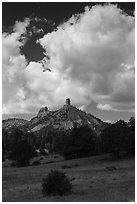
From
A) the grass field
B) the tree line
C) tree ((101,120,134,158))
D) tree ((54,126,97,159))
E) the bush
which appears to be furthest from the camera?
tree ((54,126,97,159))

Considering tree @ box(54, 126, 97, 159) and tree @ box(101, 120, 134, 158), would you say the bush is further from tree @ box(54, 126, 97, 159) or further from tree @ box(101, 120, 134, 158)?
tree @ box(54, 126, 97, 159)

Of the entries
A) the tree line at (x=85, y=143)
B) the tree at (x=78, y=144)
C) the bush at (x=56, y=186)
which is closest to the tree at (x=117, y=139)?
the tree line at (x=85, y=143)

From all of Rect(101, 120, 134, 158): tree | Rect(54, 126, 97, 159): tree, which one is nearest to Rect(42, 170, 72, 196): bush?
Rect(101, 120, 134, 158): tree

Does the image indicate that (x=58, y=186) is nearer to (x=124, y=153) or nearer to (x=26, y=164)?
(x=124, y=153)

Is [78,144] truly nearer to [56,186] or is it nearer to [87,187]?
[87,187]

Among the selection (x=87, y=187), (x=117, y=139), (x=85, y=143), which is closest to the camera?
(x=87, y=187)

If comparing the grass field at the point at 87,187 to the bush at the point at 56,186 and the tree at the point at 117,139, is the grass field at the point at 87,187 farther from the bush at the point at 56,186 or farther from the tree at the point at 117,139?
the tree at the point at 117,139

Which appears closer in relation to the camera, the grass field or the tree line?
the grass field

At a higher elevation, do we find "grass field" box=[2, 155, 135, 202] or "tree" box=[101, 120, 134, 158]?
"tree" box=[101, 120, 134, 158]

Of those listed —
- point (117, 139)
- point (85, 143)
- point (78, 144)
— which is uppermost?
point (117, 139)

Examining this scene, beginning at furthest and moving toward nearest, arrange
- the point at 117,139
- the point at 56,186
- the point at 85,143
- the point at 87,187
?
1. the point at 85,143
2. the point at 117,139
3. the point at 87,187
4. the point at 56,186

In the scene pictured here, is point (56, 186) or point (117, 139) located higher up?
point (117, 139)

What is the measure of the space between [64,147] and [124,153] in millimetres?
14895

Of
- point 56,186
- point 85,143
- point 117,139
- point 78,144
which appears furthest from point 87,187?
point 78,144
